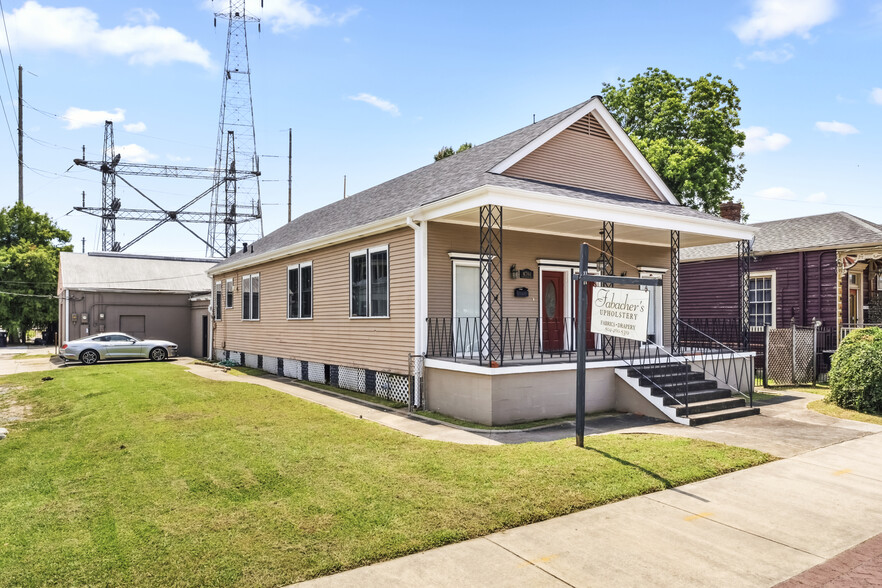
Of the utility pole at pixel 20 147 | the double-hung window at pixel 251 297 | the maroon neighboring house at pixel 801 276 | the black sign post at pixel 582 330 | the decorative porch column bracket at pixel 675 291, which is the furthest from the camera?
the utility pole at pixel 20 147

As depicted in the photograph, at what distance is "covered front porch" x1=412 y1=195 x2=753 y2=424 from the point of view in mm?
9734

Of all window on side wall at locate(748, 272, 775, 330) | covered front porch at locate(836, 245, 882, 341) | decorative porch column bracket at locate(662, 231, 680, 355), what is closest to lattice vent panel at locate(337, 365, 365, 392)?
decorative porch column bracket at locate(662, 231, 680, 355)

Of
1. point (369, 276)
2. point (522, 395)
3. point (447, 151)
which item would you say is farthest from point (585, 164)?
point (447, 151)

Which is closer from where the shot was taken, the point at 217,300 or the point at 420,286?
the point at 420,286

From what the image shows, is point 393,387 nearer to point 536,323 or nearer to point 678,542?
point 536,323

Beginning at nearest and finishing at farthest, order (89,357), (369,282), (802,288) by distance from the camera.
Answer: (369,282) < (802,288) < (89,357)

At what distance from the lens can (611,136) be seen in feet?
45.6

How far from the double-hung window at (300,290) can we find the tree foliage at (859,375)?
1240 cm

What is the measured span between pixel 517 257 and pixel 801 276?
32.7 feet

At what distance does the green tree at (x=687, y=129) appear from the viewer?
28.2 metres

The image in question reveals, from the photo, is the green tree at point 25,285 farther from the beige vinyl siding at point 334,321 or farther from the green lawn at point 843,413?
the green lawn at point 843,413

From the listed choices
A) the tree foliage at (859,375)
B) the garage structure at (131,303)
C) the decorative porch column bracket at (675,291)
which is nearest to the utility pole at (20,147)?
the garage structure at (131,303)

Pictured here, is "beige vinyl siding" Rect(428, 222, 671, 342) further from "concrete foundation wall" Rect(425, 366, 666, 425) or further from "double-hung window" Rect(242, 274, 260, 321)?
"double-hung window" Rect(242, 274, 260, 321)

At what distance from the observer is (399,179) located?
17.2 meters
